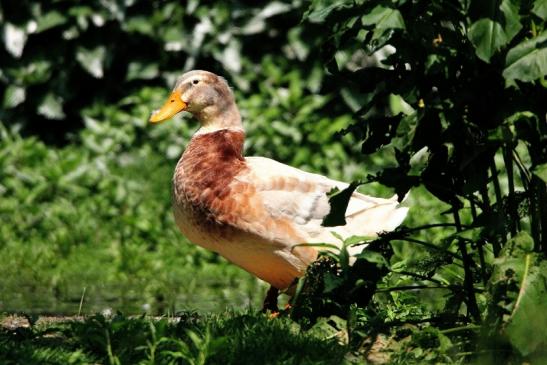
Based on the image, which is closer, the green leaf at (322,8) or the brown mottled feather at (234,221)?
the green leaf at (322,8)

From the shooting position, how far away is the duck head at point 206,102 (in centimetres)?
616

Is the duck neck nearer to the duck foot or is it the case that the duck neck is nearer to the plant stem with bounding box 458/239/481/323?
the duck foot

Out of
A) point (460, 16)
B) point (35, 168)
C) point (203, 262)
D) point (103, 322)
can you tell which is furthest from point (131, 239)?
point (460, 16)

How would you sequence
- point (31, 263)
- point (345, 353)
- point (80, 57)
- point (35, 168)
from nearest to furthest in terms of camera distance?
1. point (345, 353)
2. point (31, 263)
3. point (35, 168)
4. point (80, 57)

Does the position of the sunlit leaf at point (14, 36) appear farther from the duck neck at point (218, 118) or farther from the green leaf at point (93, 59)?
the duck neck at point (218, 118)

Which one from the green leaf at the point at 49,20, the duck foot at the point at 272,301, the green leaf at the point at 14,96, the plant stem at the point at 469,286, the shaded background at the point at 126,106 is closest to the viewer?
the plant stem at the point at 469,286

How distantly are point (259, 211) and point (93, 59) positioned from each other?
4487 mm

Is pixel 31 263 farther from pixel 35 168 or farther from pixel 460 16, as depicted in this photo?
pixel 460 16

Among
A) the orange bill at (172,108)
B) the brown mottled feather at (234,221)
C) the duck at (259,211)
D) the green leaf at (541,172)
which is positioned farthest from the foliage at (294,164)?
the orange bill at (172,108)

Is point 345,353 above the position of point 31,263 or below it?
above

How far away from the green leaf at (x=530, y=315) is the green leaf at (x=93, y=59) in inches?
241

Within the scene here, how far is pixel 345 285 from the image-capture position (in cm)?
424

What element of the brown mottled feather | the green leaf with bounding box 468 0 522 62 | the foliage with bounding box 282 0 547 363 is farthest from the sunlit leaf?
the green leaf with bounding box 468 0 522 62

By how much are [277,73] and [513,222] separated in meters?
5.40
